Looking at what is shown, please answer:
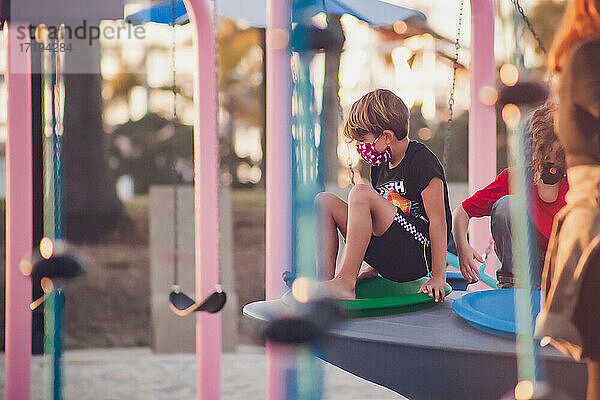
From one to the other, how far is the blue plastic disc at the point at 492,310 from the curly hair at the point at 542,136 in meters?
0.32

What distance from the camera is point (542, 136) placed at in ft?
5.43

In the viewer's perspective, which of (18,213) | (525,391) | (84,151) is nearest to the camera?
(525,391)

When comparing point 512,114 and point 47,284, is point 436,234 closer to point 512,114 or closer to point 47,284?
point 512,114

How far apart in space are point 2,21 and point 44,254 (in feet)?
3.11

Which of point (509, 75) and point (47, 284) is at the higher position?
point (509, 75)

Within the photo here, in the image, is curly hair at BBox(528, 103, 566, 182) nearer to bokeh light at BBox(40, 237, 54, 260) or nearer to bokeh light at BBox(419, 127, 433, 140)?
bokeh light at BBox(40, 237, 54, 260)

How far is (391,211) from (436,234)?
125 mm

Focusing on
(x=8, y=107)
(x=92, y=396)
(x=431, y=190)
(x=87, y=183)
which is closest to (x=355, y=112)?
(x=431, y=190)

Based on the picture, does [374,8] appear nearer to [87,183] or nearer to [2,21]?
[2,21]

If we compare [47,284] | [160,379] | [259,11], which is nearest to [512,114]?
[47,284]

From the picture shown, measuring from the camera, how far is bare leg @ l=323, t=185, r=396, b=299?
1.58m

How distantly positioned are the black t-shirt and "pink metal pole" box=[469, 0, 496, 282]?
0.53 meters

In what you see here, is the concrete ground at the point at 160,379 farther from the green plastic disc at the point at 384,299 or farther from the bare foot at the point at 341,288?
the bare foot at the point at 341,288

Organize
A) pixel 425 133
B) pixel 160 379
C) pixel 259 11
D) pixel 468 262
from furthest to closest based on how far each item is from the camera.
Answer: pixel 425 133
pixel 160 379
pixel 259 11
pixel 468 262
